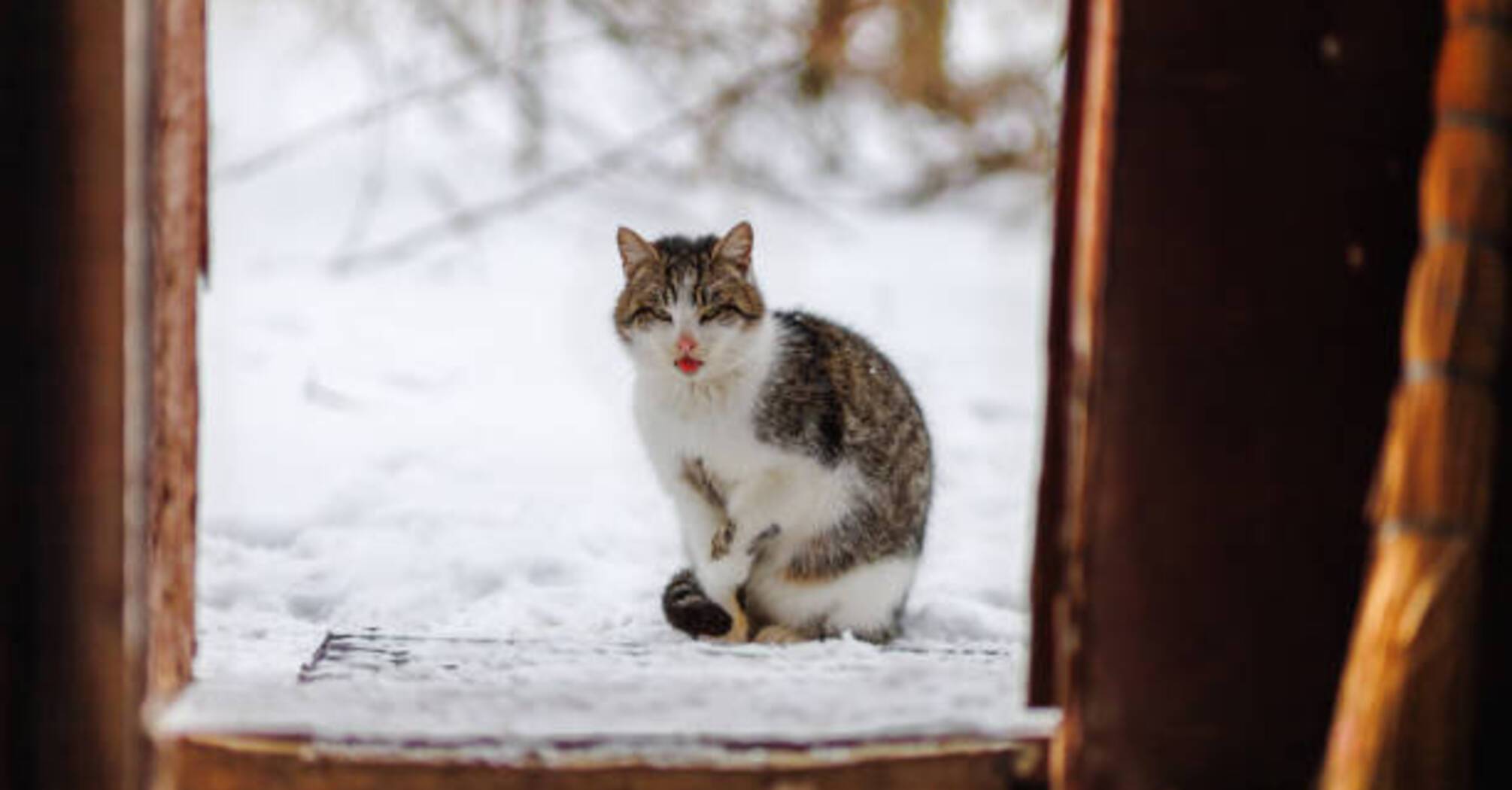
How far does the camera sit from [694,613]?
11.9 feet

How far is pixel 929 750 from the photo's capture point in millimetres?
2287

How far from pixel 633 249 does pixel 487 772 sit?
1.75m

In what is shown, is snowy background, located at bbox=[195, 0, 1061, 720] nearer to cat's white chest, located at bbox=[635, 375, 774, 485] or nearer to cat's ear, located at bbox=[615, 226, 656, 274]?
cat's white chest, located at bbox=[635, 375, 774, 485]

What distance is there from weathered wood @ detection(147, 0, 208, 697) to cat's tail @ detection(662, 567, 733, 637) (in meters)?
1.19

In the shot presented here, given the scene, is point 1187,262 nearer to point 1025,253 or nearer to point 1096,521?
point 1096,521

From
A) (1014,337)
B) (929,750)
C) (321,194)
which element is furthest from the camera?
(321,194)

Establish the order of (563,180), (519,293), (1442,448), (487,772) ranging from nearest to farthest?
(1442,448) → (487,772) → (519,293) → (563,180)

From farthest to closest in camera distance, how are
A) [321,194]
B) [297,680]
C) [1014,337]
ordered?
[321,194]
[1014,337]
[297,680]

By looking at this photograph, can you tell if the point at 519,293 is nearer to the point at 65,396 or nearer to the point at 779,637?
the point at 779,637

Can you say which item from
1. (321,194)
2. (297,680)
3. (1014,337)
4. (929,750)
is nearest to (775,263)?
(1014,337)

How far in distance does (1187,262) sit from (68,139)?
135 cm

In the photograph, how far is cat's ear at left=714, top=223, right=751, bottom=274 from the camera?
3740 millimetres

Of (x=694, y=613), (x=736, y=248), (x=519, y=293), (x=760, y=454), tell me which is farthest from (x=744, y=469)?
(x=519, y=293)

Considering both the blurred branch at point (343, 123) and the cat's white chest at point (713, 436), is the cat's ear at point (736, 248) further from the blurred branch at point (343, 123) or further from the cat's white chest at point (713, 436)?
the blurred branch at point (343, 123)
